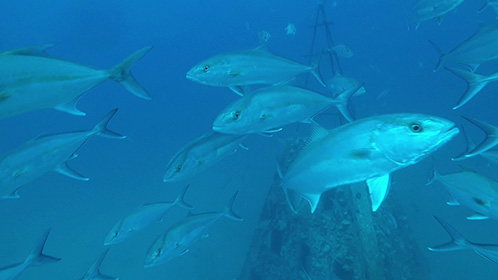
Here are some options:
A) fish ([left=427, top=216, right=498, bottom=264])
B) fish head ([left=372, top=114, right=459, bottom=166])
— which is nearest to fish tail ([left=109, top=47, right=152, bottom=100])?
fish head ([left=372, top=114, right=459, bottom=166])

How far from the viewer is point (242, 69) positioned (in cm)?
322

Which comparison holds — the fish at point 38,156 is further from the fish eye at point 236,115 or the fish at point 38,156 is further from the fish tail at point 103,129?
the fish eye at point 236,115

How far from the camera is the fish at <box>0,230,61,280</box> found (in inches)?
113

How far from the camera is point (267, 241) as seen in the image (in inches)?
303

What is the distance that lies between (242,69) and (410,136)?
1.87 meters

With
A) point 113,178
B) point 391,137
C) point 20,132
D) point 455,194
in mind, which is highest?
point 391,137

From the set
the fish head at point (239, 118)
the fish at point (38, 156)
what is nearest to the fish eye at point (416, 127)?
the fish head at point (239, 118)

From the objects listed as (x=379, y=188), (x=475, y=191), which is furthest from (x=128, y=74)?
(x=475, y=191)

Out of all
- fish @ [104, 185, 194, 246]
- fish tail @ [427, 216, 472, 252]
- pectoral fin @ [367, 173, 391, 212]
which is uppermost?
pectoral fin @ [367, 173, 391, 212]

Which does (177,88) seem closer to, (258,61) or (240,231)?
(240,231)

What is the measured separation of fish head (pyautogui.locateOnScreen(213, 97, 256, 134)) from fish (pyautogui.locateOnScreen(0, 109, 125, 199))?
0.83 metres

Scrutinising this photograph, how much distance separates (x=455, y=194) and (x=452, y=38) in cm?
7599

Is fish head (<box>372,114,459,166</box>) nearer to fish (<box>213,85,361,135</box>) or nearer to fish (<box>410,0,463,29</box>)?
fish (<box>213,85,361,135</box>)

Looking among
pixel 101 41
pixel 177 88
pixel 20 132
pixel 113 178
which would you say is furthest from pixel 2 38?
pixel 113 178
